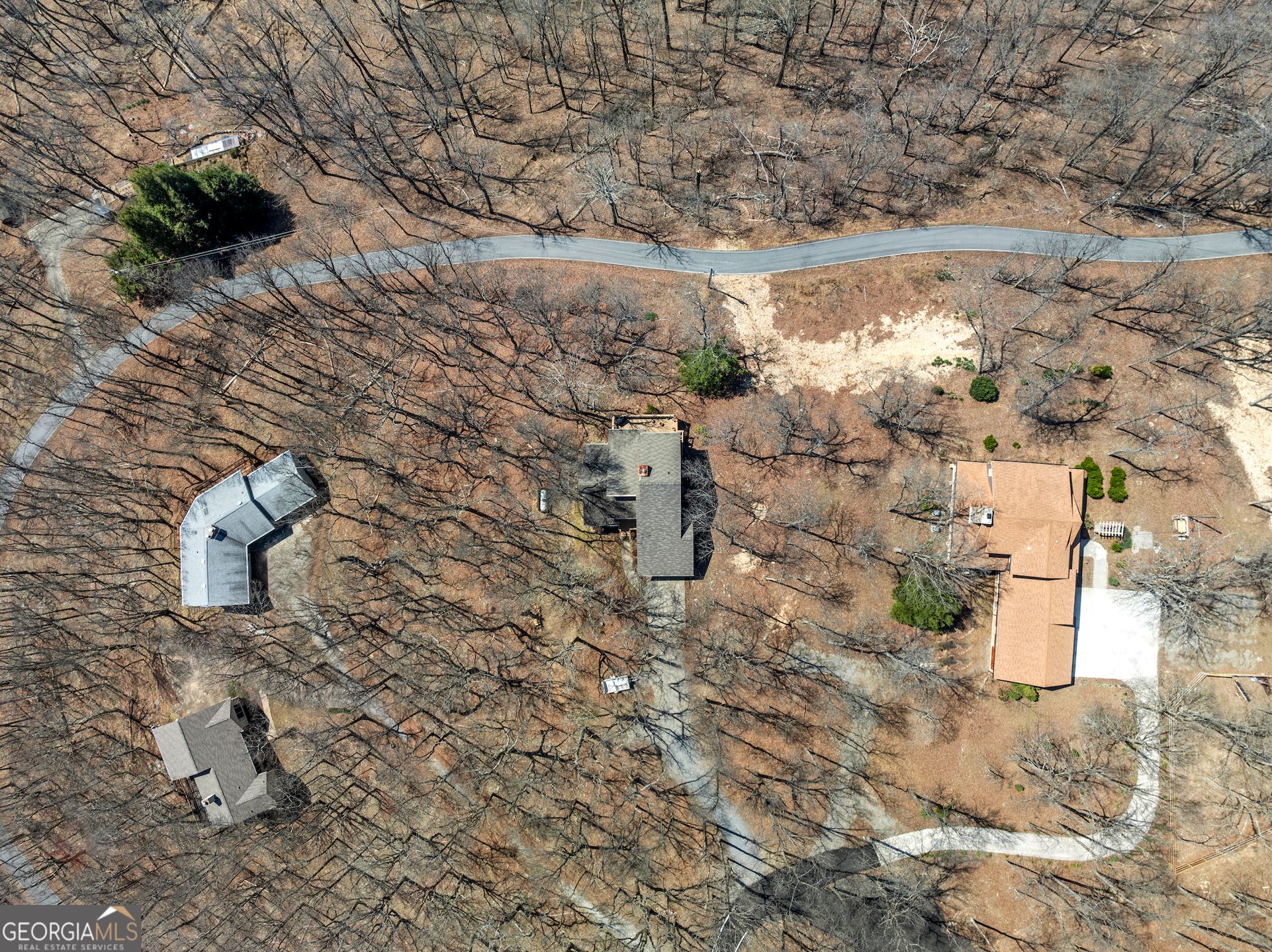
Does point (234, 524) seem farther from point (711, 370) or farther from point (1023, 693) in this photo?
point (1023, 693)

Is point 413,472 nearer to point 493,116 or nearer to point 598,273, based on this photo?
point 598,273

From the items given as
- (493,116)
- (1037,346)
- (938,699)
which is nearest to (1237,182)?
(1037,346)

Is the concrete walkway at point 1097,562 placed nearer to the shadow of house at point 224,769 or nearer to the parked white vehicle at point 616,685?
the parked white vehicle at point 616,685

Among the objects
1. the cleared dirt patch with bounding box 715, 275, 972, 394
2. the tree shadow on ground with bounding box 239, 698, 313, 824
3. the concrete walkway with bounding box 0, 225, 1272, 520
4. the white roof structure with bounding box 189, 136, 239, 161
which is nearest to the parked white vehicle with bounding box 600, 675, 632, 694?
the tree shadow on ground with bounding box 239, 698, 313, 824

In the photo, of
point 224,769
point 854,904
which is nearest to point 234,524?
point 224,769

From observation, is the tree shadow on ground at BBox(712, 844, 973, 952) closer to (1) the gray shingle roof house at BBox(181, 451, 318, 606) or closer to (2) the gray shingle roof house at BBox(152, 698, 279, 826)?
(2) the gray shingle roof house at BBox(152, 698, 279, 826)

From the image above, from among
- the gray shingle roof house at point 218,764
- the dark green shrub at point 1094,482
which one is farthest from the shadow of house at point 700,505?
the gray shingle roof house at point 218,764
